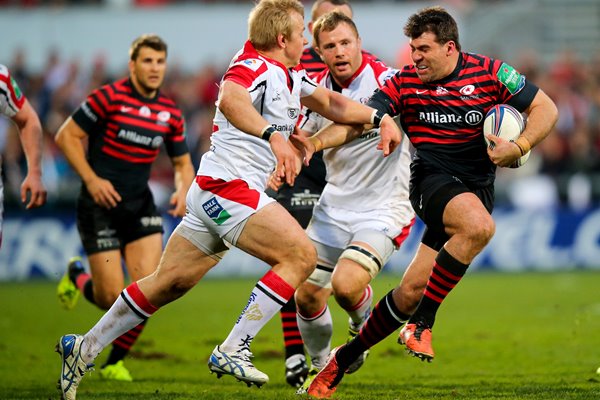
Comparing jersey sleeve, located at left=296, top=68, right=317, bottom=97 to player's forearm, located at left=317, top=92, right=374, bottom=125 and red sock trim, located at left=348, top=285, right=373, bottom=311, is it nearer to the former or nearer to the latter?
player's forearm, located at left=317, top=92, right=374, bottom=125

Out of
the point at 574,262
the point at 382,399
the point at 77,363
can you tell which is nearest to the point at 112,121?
the point at 77,363

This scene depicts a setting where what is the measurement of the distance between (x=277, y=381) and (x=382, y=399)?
1.74m

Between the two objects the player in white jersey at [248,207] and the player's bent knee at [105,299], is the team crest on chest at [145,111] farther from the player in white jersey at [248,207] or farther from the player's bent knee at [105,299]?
the player in white jersey at [248,207]

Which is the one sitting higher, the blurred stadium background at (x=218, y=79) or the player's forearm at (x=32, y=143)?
the player's forearm at (x=32, y=143)

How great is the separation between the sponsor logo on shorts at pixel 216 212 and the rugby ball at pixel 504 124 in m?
1.91

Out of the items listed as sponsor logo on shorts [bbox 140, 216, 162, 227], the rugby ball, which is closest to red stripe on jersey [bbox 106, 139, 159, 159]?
sponsor logo on shorts [bbox 140, 216, 162, 227]

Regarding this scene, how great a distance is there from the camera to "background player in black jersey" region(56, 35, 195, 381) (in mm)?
9391

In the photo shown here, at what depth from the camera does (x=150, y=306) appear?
7.03 metres

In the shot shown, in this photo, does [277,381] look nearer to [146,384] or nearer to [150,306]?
[146,384]

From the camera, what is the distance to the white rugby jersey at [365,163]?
8.36m

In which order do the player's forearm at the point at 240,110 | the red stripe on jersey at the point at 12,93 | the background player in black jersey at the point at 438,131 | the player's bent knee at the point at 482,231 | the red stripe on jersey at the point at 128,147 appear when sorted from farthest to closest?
the red stripe on jersey at the point at 128,147 < the red stripe on jersey at the point at 12,93 < the background player in black jersey at the point at 438,131 < the player's bent knee at the point at 482,231 < the player's forearm at the point at 240,110

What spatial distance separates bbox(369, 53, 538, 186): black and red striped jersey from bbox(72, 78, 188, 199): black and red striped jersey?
2.86m

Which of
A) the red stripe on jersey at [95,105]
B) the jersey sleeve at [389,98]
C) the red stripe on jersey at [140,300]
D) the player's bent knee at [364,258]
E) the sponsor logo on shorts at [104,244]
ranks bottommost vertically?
the sponsor logo on shorts at [104,244]

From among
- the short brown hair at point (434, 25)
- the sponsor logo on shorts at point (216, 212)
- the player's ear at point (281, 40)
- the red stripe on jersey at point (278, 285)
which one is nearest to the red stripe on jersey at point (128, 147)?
the sponsor logo on shorts at point (216, 212)
